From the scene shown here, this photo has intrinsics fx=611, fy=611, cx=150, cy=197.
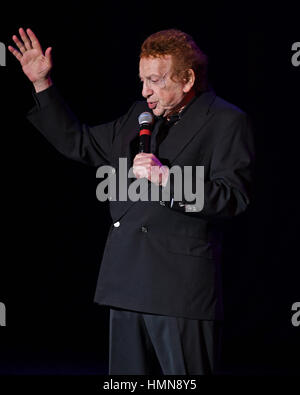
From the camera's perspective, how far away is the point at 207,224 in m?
1.75

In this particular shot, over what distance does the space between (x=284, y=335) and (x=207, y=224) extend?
1980 mm

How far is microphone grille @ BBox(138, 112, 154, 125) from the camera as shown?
5.97ft

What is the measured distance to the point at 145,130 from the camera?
69.9 inches

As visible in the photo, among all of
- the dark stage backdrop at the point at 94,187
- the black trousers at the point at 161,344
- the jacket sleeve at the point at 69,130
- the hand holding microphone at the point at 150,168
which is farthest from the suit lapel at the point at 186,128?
the dark stage backdrop at the point at 94,187

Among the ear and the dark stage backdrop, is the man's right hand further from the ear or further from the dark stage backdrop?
the dark stage backdrop

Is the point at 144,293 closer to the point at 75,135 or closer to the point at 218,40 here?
the point at 75,135

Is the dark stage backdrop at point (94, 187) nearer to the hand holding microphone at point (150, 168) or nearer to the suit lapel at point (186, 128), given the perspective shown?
the suit lapel at point (186, 128)

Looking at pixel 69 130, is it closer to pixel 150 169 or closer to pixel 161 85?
pixel 161 85

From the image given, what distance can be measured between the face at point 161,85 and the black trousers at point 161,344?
2.10 ft

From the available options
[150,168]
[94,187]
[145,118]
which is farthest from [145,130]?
[94,187]

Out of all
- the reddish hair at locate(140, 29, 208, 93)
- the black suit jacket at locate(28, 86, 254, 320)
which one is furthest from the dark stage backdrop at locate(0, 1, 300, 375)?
the black suit jacket at locate(28, 86, 254, 320)

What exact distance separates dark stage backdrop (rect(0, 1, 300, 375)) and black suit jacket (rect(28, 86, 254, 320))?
4.92 ft

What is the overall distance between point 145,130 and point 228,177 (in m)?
0.28

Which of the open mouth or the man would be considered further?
the open mouth
